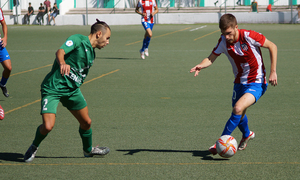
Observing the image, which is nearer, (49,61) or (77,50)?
(77,50)

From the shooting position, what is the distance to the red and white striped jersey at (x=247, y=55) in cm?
504

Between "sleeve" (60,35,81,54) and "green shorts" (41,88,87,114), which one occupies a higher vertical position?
"sleeve" (60,35,81,54)

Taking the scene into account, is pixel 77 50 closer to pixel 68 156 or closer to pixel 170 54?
pixel 68 156

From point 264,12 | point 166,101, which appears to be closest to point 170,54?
point 166,101

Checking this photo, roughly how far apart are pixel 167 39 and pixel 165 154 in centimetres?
1753

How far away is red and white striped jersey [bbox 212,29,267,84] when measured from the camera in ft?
16.5

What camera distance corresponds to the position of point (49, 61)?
1476cm

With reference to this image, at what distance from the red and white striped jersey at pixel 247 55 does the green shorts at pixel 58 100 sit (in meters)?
1.93

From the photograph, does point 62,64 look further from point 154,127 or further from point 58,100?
point 154,127

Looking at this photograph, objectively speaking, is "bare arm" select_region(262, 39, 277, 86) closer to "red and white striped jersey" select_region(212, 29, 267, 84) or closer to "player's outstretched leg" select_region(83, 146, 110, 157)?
"red and white striped jersey" select_region(212, 29, 267, 84)

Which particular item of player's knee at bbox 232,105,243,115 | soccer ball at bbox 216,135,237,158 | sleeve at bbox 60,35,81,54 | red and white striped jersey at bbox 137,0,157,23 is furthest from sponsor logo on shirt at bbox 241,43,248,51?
red and white striped jersey at bbox 137,0,157,23

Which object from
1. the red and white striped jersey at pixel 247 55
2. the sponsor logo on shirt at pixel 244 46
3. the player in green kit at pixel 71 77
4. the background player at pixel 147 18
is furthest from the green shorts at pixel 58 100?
the background player at pixel 147 18

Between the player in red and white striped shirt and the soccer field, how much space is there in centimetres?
52

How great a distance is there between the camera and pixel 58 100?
4688 mm
